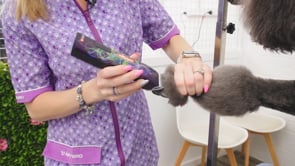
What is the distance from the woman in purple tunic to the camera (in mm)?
592

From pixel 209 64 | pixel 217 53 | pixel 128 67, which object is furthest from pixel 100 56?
pixel 209 64

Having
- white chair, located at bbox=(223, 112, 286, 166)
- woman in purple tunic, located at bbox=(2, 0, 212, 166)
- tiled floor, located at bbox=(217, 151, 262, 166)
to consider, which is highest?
woman in purple tunic, located at bbox=(2, 0, 212, 166)

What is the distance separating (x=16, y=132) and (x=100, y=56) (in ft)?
3.10

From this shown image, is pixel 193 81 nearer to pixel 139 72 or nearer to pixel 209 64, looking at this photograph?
pixel 139 72

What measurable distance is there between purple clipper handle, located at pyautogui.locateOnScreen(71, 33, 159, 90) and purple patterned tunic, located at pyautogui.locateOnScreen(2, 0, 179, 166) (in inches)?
5.2

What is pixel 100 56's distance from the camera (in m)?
0.47

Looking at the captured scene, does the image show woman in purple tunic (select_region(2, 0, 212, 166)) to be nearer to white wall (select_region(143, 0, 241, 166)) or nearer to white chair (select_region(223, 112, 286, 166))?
white wall (select_region(143, 0, 241, 166))

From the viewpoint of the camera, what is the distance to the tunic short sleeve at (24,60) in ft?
1.95

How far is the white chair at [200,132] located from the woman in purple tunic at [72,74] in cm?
90

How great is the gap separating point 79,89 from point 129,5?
226mm

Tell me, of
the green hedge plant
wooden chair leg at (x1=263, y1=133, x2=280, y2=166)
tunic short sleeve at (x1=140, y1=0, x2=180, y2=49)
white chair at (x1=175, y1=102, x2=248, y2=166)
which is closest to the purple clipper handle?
tunic short sleeve at (x1=140, y1=0, x2=180, y2=49)

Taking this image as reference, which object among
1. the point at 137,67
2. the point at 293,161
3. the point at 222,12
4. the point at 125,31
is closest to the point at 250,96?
the point at 137,67

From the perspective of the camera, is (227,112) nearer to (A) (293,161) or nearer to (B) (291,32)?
(B) (291,32)

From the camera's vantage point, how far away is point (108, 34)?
61 cm
